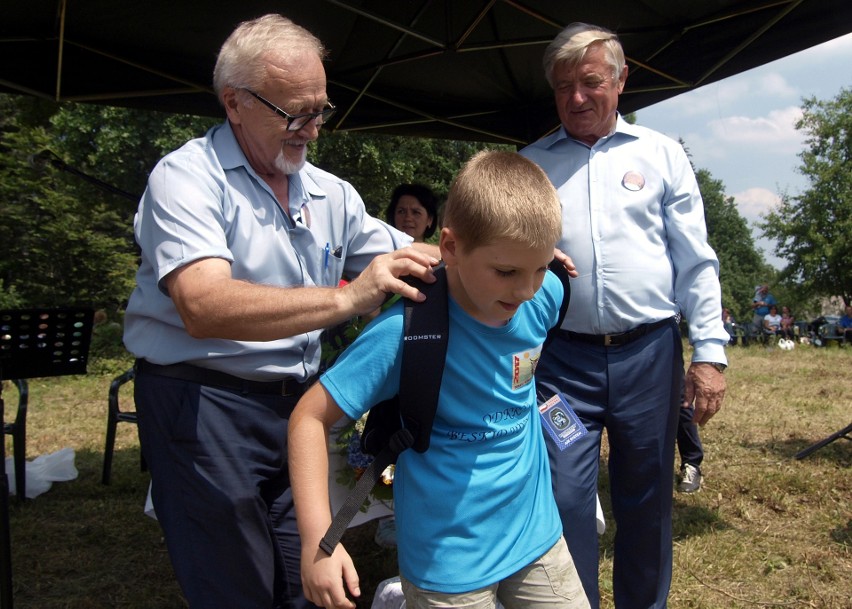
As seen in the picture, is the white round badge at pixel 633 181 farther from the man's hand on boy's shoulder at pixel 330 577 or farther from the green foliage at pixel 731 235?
the green foliage at pixel 731 235

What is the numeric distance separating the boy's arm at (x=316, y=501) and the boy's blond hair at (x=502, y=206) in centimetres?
47

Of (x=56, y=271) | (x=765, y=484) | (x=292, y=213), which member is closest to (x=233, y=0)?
(x=292, y=213)

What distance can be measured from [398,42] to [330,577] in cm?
354

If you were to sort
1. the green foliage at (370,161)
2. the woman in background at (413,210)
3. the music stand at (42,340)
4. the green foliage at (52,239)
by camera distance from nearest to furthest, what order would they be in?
the music stand at (42,340)
the woman in background at (413,210)
the green foliage at (52,239)
the green foliage at (370,161)

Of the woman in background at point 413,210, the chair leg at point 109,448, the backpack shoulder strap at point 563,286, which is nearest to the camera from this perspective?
the backpack shoulder strap at point 563,286

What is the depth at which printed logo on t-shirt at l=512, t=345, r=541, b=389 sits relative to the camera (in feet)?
6.03

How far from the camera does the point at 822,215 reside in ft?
118

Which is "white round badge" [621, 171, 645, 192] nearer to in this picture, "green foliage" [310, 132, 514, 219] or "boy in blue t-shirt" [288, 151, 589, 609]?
"boy in blue t-shirt" [288, 151, 589, 609]

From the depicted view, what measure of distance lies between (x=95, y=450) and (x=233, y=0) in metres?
4.49

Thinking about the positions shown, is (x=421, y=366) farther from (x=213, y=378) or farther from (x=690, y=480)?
(x=690, y=480)

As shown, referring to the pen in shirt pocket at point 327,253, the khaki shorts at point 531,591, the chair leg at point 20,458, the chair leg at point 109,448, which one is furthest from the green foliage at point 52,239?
the khaki shorts at point 531,591

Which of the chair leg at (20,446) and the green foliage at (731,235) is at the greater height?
the green foliage at (731,235)

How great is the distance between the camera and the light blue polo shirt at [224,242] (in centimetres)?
182

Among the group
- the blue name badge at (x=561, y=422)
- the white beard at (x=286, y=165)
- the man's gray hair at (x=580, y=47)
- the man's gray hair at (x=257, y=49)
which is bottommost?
the blue name badge at (x=561, y=422)
